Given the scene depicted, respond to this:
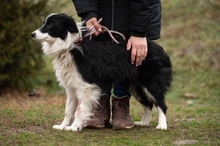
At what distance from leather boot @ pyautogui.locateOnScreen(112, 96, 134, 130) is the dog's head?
102cm

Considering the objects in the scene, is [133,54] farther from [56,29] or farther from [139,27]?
[56,29]

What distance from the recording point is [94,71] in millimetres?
4957

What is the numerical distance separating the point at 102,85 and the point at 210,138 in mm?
1189

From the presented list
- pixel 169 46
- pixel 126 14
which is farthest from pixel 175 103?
pixel 126 14

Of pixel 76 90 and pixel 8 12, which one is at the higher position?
pixel 8 12

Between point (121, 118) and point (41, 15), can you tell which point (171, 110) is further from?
point (41, 15)

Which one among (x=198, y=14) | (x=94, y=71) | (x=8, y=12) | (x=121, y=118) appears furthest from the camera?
(x=198, y=14)

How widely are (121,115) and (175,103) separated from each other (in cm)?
314

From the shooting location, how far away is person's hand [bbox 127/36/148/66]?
5.02 m

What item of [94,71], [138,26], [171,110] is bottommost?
[171,110]

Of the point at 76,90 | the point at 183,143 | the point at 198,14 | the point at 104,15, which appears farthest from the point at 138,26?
the point at 198,14

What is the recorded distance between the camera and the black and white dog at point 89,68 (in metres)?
4.90

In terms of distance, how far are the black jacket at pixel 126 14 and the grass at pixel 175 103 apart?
1047 mm

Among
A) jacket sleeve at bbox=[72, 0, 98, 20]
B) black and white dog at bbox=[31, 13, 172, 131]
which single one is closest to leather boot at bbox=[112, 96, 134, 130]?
black and white dog at bbox=[31, 13, 172, 131]
